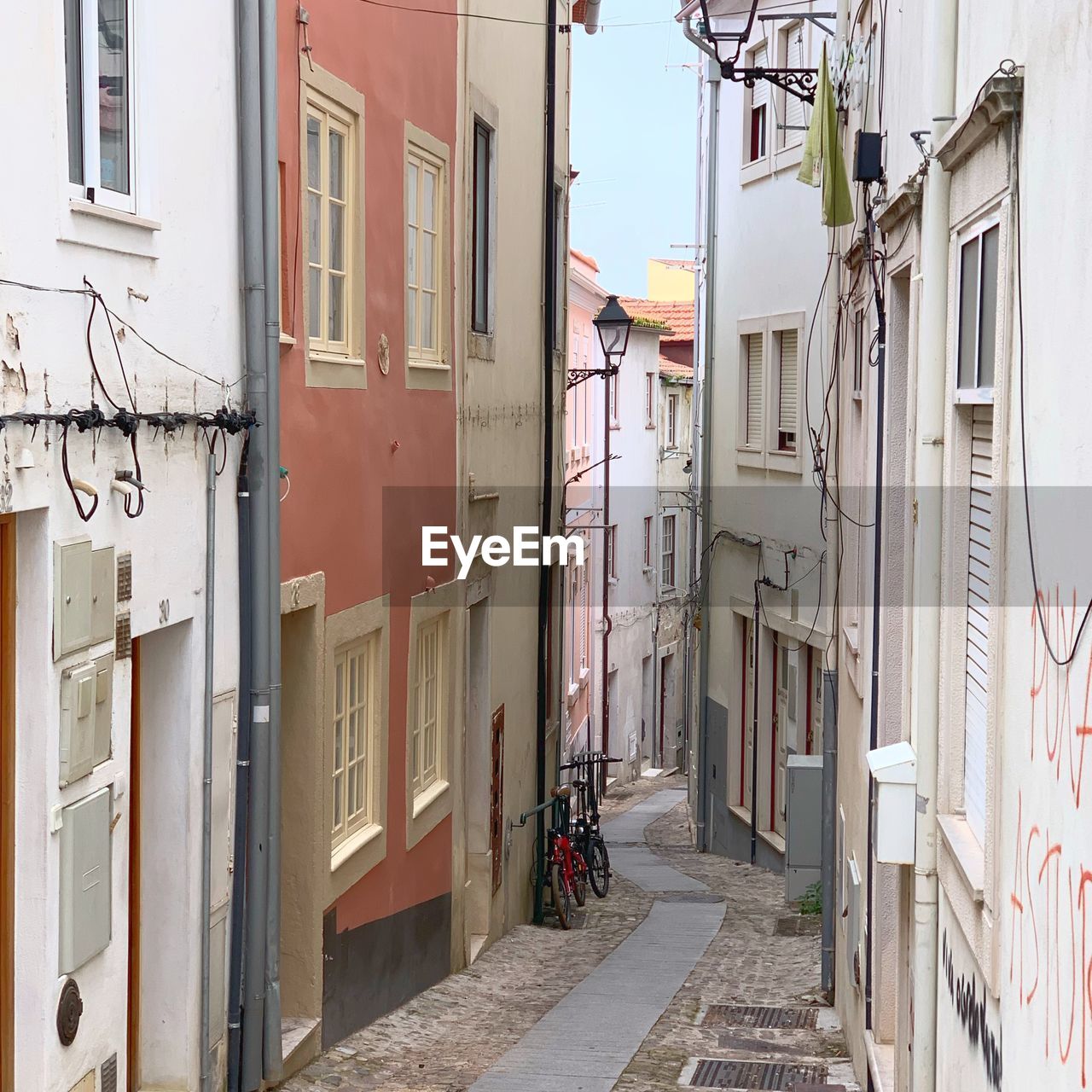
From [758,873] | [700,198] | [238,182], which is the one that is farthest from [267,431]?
[700,198]

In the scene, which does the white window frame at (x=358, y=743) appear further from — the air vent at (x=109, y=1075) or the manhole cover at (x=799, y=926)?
the manhole cover at (x=799, y=926)

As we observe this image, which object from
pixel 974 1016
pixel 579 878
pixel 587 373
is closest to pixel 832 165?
pixel 974 1016

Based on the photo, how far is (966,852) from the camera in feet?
16.4

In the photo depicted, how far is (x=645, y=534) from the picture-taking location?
3628 centimetres

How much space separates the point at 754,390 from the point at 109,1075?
43.5 feet

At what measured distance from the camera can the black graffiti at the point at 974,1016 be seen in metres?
4.30

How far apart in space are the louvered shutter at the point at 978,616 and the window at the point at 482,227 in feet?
26.4

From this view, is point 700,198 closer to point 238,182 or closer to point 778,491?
point 778,491

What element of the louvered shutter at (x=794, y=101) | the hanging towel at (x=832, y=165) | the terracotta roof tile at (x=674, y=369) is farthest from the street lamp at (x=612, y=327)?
the terracotta roof tile at (x=674, y=369)

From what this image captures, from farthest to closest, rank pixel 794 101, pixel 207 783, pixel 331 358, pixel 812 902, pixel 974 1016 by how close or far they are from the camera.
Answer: pixel 794 101 → pixel 812 902 → pixel 331 358 → pixel 207 783 → pixel 974 1016

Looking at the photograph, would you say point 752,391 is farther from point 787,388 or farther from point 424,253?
point 424,253

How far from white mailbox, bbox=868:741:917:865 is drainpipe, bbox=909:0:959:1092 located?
0.09 metres

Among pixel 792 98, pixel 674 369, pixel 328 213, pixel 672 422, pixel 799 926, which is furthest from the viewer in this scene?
pixel 674 369

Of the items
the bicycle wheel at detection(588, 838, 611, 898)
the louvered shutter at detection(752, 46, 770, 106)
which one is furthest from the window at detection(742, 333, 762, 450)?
the bicycle wheel at detection(588, 838, 611, 898)
